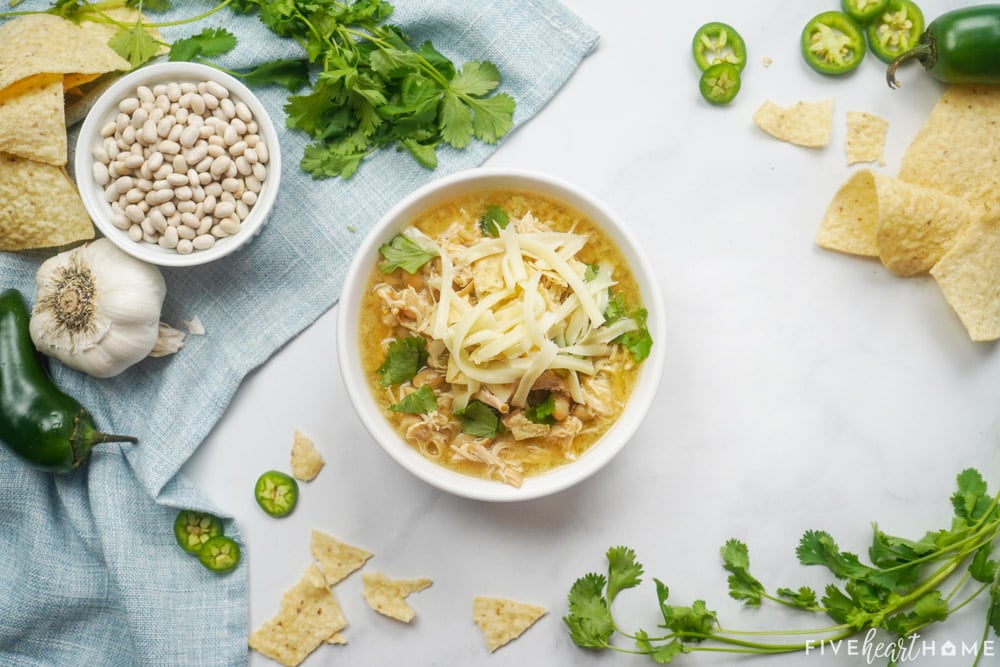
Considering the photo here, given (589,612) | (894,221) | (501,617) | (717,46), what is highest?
(717,46)

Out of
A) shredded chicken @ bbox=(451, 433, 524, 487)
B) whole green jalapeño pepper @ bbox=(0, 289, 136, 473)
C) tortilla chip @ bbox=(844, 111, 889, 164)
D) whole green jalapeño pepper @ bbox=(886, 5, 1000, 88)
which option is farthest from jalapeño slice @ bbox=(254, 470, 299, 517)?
whole green jalapeño pepper @ bbox=(886, 5, 1000, 88)

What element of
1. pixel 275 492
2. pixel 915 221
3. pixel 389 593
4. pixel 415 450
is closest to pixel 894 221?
pixel 915 221

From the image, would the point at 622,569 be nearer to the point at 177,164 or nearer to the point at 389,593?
the point at 389,593

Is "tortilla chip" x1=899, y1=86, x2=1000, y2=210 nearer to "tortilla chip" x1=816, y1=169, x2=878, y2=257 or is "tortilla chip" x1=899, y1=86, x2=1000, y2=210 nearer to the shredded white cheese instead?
"tortilla chip" x1=816, y1=169, x2=878, y2=257

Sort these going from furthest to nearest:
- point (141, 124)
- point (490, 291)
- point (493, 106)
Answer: point (493, 106), point (141, 124), point (490, 291)

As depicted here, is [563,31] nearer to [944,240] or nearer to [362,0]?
[362,0]

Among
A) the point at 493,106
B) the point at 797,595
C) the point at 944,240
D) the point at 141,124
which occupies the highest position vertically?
the point at 944,240

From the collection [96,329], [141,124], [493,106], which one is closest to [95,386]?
[96,329]
